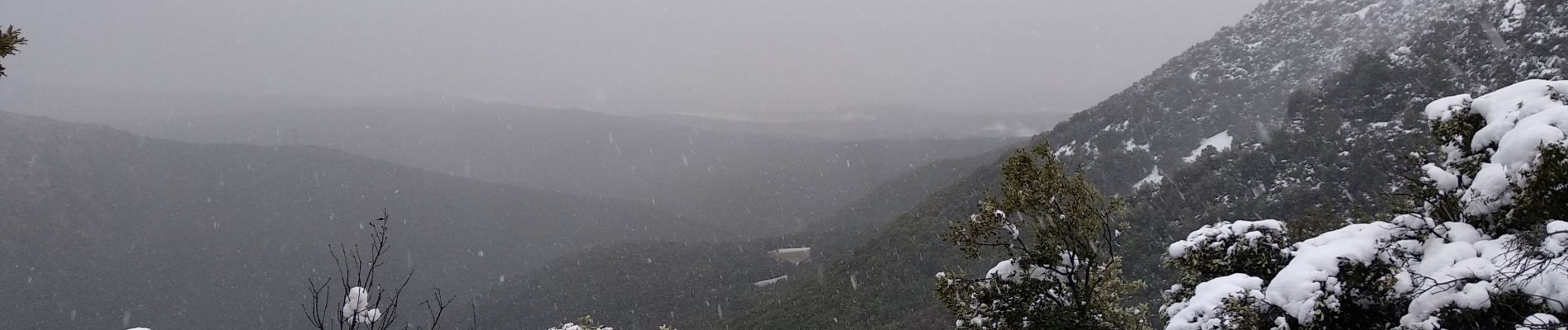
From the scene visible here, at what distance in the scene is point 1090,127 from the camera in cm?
5347

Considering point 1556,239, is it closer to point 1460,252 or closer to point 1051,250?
point 1460,252

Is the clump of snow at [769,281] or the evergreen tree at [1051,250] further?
the clump of snow at [769,281]

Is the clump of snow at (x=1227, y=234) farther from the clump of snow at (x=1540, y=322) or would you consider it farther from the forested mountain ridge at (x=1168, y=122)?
the forested mountain ridge at (x=1168, y=122)

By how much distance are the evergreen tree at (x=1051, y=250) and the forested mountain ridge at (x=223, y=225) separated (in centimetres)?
10976

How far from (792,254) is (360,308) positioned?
240 ft

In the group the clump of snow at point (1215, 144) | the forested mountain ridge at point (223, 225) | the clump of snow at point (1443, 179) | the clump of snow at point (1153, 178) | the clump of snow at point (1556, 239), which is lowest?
the forested mountain ridge at point (223, 225)

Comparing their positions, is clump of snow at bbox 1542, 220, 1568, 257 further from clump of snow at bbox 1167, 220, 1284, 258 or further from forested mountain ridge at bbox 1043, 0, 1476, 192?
forested mountain ridge at bbox 1043, 0, 1476, 192

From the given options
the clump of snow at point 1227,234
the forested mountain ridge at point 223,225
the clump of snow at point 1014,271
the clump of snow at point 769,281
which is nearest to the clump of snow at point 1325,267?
the clump of snow at point 1227,234

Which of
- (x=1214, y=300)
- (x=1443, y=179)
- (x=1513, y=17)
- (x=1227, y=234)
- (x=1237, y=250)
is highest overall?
(x=1513, y=17)

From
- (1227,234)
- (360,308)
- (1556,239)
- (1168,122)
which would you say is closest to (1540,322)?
(1556,239)

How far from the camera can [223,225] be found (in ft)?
376

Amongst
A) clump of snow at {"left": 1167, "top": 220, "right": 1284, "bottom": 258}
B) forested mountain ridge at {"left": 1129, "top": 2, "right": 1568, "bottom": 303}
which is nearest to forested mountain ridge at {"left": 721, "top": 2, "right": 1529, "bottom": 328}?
forested mountain ridge at {"left": 1129, "top": 2, "right": 1568, "bottom": 303}

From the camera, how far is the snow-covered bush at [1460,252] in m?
5.70

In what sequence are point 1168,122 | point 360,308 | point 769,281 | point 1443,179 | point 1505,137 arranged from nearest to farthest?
point 1505,137 < point 360,308 < point 1443,179 < point 1168,122 < point 769,281
